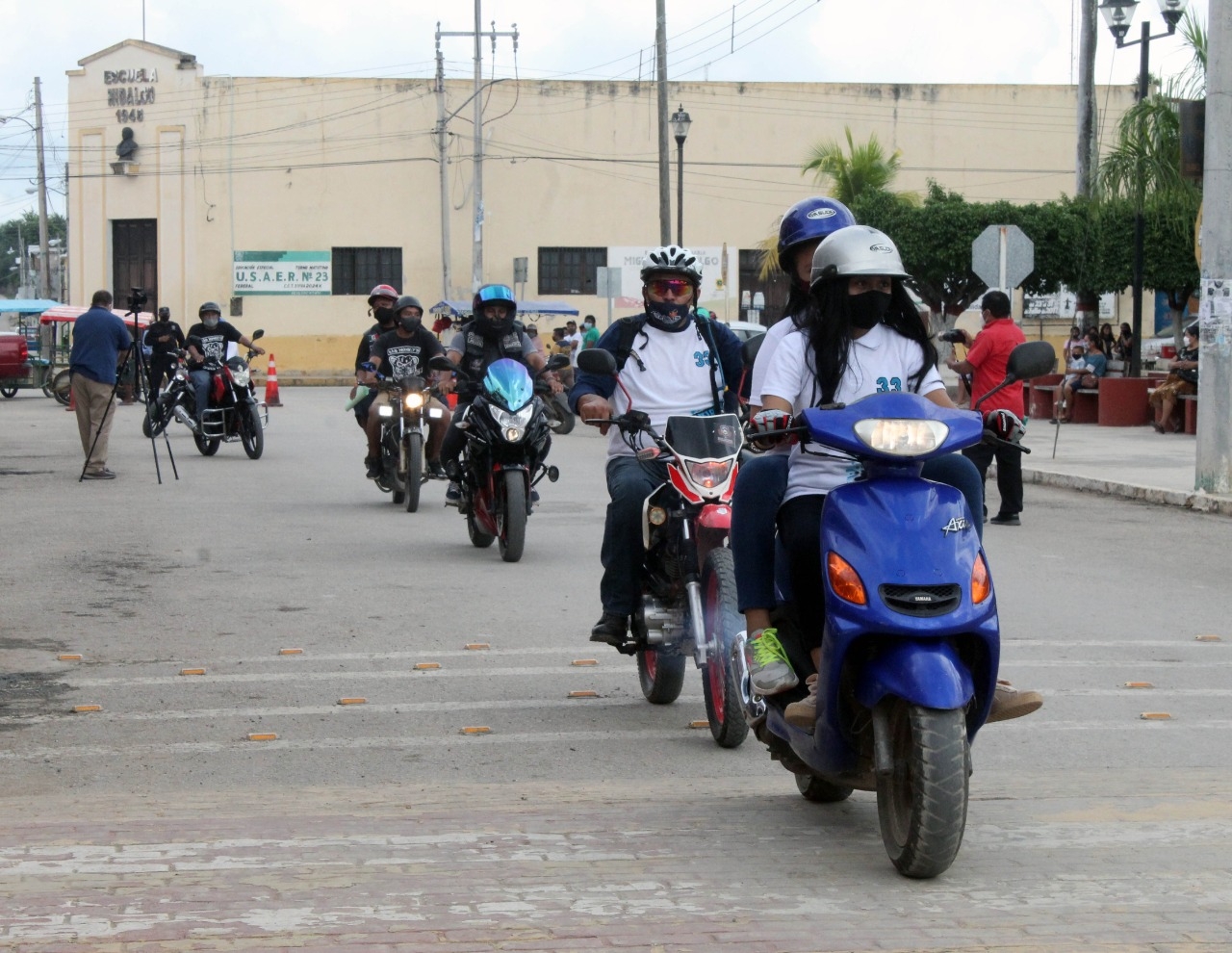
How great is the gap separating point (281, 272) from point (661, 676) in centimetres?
5103

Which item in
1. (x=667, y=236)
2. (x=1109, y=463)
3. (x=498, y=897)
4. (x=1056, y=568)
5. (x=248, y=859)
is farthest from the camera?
(x=667, y=236)

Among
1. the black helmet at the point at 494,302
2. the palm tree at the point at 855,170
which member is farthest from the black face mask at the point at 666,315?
the palm tree at the point at 855,170

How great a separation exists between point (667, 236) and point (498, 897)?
31.7m

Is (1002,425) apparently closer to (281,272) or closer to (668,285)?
(668,285)

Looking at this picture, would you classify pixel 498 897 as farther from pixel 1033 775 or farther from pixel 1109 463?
pixel 1109 463

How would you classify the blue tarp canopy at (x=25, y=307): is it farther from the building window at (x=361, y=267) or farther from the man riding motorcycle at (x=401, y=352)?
the man riding motorcycle at (x=401, y=352)

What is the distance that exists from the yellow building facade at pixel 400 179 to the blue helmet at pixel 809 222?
50185 mm

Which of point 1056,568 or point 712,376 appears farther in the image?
point 1056,568

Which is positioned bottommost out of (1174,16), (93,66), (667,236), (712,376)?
(712,376)

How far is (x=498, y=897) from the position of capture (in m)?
4.40

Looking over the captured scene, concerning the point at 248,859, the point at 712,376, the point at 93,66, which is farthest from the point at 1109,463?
the point at 93,66

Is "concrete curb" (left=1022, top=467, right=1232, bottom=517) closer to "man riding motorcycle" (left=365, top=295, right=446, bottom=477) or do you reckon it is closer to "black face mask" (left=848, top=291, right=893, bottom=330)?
"man riding motorcycle" (left=365, top=295, right=446, bottom=477)

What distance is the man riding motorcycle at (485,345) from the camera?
12625 mm

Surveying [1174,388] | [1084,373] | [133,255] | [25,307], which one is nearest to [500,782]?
[1174,388]
